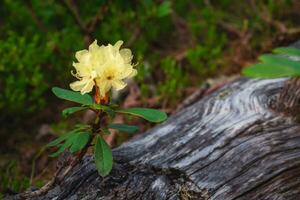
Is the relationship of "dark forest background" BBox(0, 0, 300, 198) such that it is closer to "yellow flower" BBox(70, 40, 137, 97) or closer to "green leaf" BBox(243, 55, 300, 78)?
"yellow flower" BBox(70, 40, 137, 97)

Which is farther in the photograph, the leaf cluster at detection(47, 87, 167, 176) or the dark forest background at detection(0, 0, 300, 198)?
the dark forest background at detection(0, 0, 300, 198)

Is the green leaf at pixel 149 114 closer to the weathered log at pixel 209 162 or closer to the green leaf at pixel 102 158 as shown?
the green leaf at pixel 102 158

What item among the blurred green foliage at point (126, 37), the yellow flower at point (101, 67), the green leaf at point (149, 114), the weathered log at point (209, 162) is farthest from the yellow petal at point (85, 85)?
the blurred green foliage at point (126, 37)

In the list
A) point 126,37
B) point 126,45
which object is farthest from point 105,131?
point 126,37

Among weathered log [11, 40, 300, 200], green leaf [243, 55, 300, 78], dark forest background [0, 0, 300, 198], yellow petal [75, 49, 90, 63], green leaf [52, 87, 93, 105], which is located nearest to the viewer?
green leaf [243, 55, 300, 78]

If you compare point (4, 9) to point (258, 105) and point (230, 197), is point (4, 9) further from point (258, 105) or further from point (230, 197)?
point (230, 197)

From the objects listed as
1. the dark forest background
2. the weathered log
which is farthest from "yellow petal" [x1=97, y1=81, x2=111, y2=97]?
the dark forest background
